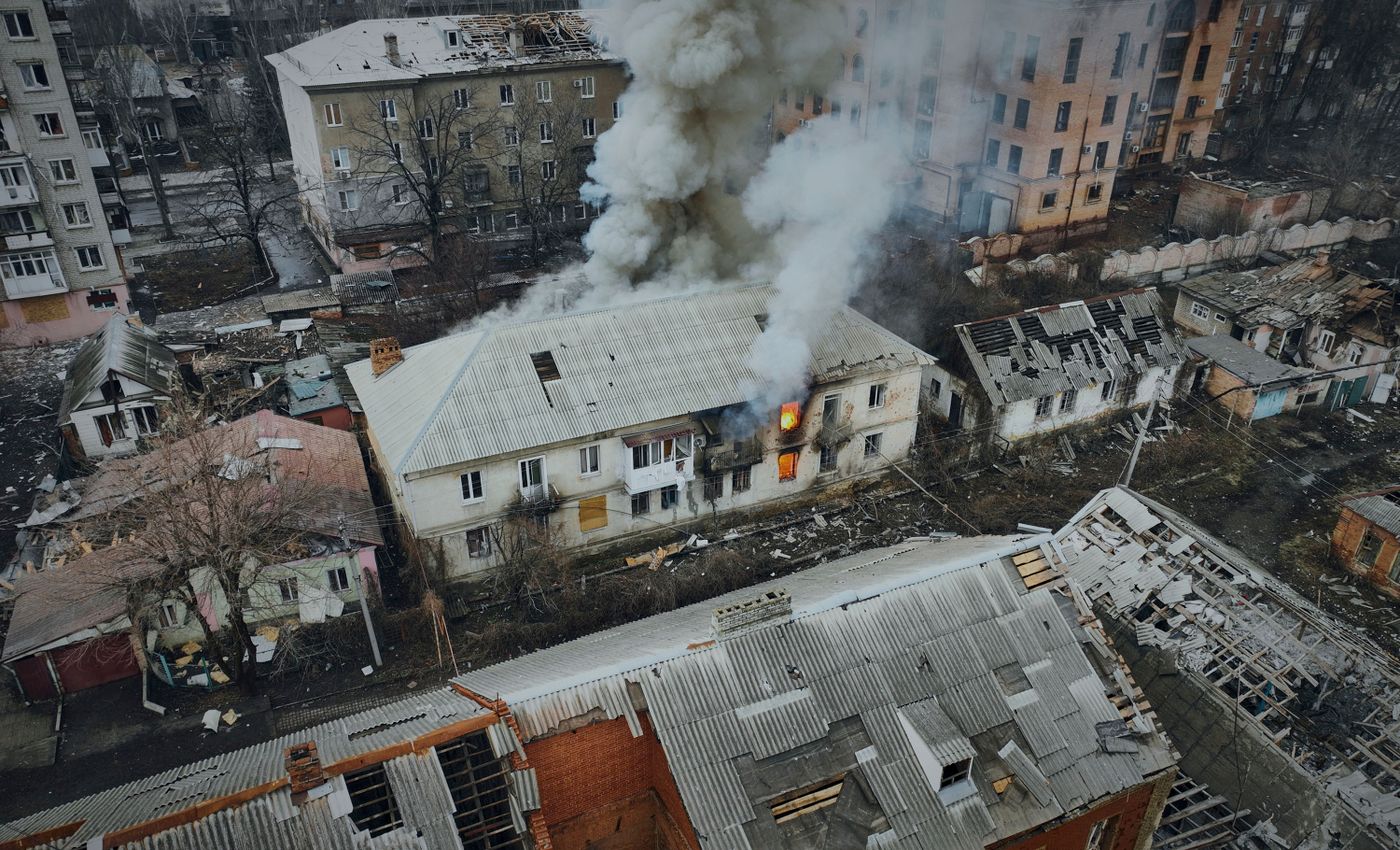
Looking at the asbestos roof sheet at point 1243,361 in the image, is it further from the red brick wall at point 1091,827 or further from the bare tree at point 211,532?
the bare tree at point 211,532

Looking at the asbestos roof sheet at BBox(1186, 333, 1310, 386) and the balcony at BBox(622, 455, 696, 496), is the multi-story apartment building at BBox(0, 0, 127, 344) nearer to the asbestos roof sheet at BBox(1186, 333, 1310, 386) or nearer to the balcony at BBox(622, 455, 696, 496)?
the balcony at BBox(622, 455, 696, 496)

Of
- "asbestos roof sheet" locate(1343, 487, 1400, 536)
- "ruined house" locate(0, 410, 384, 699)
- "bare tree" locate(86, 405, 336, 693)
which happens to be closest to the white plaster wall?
"ruined house" locate(0, 410, 384, 699)

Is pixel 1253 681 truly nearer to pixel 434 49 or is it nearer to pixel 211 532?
pixel 211 532

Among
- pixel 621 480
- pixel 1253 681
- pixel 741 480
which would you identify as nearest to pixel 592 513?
pixel 621 480

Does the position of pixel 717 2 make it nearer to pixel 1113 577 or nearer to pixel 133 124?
pixel 1113 577

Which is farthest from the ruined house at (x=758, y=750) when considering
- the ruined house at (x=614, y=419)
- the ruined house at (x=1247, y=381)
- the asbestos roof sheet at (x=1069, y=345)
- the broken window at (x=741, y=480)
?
the ruined house at (x=1247, y=381)

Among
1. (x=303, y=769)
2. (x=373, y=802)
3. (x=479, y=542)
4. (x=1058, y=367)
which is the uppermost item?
(x=303, y=769)

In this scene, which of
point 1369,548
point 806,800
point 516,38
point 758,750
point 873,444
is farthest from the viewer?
point 516,38
